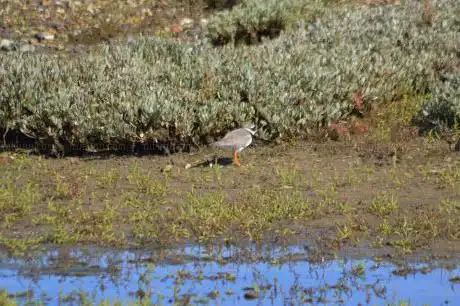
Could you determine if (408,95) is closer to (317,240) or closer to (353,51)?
(353,51)

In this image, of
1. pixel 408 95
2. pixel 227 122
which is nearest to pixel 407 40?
pixel 408 95

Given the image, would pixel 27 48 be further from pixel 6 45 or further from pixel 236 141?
pixel 236 141

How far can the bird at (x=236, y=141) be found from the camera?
11180 mm

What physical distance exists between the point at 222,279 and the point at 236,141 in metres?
3.68

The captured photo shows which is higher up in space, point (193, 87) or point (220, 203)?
point (193, 87)

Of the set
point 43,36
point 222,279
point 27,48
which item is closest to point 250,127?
point 222,279

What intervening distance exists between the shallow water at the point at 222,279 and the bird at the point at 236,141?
2.77 m

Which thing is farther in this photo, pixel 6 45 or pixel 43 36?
pixel 43 36

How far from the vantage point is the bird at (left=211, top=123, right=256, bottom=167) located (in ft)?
36.7

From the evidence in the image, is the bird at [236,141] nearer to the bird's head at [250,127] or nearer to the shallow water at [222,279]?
the bird's head at [250,127]

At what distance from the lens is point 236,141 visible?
36.7 feet

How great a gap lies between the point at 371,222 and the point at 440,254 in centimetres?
107

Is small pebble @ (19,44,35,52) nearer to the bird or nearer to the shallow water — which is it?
the bird

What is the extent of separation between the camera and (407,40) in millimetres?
14922
